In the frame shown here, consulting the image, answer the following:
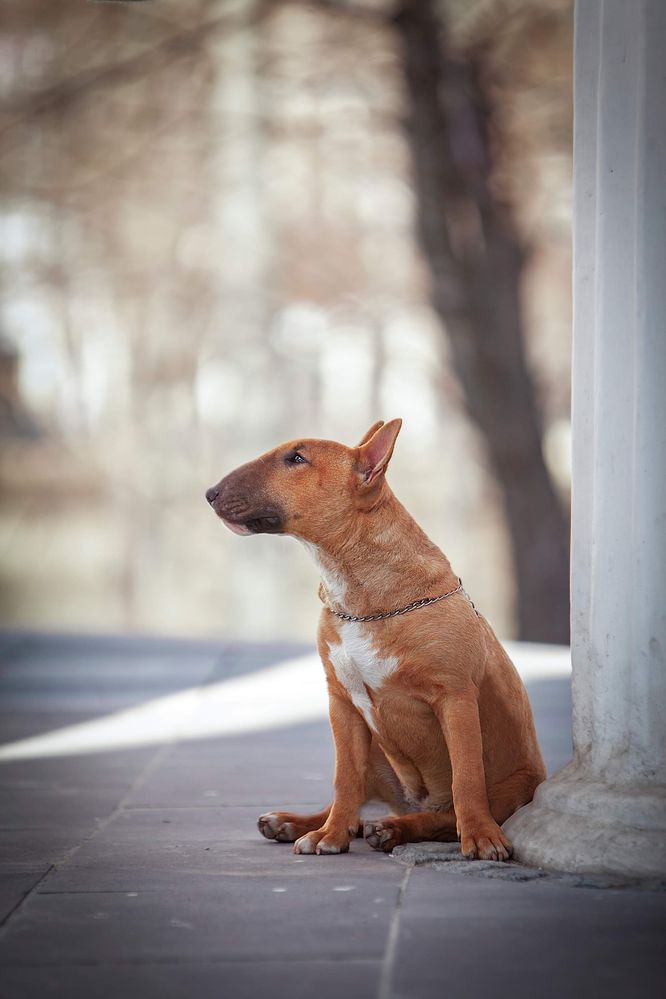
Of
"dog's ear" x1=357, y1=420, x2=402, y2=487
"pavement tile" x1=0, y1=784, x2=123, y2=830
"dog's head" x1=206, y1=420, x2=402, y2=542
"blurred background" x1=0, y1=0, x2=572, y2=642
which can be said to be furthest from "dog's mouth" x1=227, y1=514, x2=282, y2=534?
"blurred background" x1=0, y1=0, x2=572, y2=642

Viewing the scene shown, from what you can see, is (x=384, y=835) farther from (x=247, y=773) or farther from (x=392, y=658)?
(x=247, y=773)

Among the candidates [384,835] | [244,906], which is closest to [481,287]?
[384,835]

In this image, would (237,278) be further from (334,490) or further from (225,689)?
(334,490)

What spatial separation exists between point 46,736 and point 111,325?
39.2ft

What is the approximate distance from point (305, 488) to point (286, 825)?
3.75 ft

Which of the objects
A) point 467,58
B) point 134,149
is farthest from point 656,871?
point 134,149

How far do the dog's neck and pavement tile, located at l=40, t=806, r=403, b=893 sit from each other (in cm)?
77

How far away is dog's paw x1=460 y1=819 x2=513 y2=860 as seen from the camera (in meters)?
3.94

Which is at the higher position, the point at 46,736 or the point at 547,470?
the point at 547,470

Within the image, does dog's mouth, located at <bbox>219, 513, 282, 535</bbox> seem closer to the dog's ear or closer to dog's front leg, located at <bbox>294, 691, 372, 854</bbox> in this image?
the dog's ear

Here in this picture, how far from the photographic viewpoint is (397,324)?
17.8 metres

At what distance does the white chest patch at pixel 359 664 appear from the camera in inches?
160

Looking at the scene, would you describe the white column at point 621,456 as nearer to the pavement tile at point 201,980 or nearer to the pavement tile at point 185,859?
the pavement tile at point 185,859

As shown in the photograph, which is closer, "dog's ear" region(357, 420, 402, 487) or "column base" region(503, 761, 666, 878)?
"column base" region(503, 761, 666, 878)
